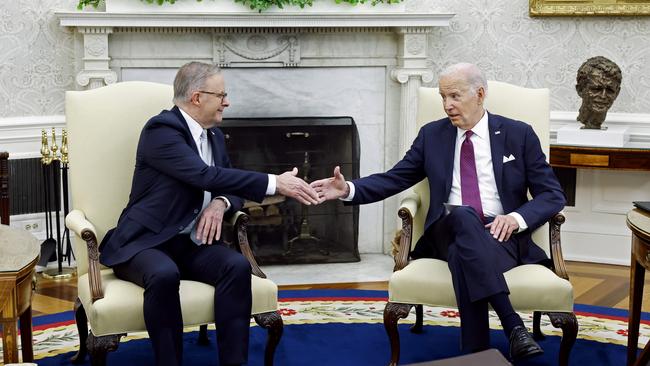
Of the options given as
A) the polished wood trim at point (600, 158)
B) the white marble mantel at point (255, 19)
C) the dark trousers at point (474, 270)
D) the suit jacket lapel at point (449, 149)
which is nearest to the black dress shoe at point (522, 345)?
the dark trousers at point (474, 270)

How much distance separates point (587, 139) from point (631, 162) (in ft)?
0.93

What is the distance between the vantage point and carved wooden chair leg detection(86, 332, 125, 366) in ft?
11.3

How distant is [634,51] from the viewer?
5.99 m

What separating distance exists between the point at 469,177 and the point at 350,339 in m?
0.95

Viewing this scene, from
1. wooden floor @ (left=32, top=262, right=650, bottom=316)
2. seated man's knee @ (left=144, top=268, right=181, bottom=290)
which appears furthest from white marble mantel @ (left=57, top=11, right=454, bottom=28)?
seated man's knee @ (left=144, top=268, right=181, bottom=290)

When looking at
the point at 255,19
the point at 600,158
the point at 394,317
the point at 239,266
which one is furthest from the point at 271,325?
the point at 600,158

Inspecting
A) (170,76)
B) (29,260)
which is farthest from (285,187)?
(170,76)

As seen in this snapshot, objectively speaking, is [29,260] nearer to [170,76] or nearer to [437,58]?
[170,76]

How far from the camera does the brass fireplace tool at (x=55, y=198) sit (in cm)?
547

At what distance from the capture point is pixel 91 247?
11.9 feet

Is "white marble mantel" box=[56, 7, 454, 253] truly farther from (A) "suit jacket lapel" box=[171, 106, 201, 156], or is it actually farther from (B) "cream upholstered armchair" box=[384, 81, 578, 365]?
(A) "suit jacket lapel" box=[171, 106, 201, 156]

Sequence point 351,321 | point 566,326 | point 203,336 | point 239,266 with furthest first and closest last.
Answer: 1. point 351,321
2. point 203,336
3. point 566,326
4. point 239,266

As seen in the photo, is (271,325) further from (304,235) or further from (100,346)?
(304,235)

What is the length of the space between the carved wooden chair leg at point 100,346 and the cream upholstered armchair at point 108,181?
0.17 m
